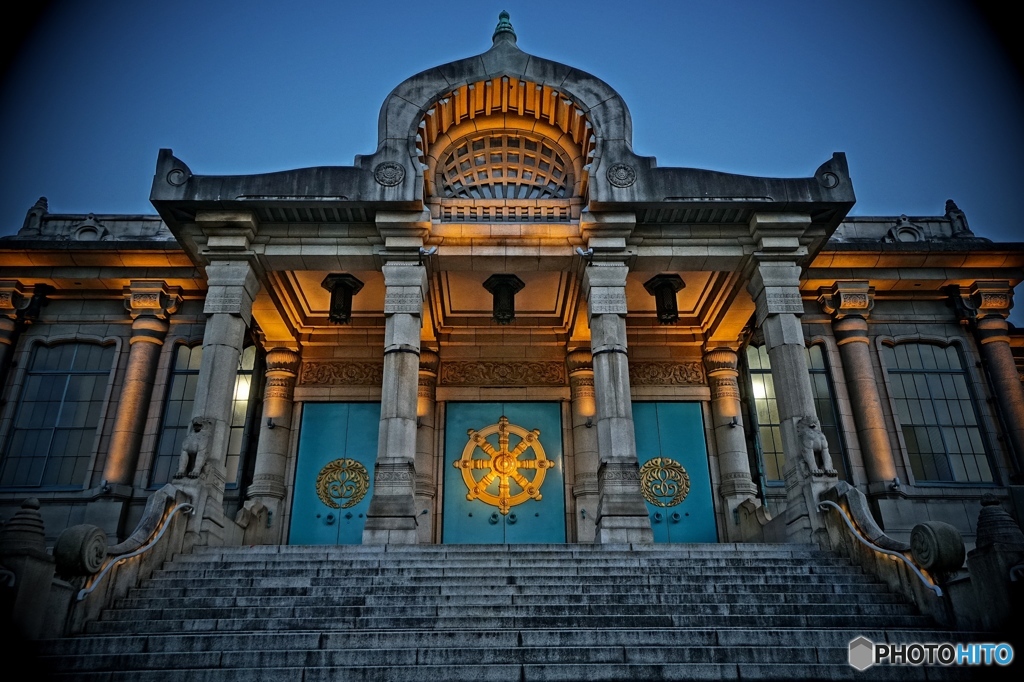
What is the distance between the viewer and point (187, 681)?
660 centimetres

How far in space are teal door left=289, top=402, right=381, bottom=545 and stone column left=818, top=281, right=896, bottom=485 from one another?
11735 mm

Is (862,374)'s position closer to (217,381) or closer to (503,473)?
(503,473)

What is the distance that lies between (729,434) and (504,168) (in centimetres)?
870

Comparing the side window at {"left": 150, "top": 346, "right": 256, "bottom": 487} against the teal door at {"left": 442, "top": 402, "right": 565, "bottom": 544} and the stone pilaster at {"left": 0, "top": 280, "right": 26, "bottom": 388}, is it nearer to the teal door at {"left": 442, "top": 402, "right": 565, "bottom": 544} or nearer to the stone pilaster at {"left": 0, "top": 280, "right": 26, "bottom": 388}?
the stone pilaster at {"left": 0, "top": 280, "right": 26, "bottom": 388}

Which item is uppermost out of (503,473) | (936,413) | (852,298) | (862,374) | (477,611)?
(852,298)

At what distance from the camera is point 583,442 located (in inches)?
725

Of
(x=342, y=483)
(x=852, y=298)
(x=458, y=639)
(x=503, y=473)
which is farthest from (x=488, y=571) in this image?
(x=852, y=298)

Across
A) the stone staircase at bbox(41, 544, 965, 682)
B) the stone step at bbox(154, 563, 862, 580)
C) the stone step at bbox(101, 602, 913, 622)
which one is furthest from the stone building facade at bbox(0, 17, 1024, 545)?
the stone step at bbox(101, 602, 913, 622)

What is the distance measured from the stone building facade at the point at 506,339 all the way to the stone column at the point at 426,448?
0.07 m

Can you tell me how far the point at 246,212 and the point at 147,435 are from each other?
19.7 ft

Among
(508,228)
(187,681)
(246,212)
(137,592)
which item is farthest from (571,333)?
(187,681)

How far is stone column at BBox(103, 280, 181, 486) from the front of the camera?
1628 cm

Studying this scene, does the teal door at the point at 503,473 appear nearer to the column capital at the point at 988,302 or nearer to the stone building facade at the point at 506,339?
the stone building facade at the point at 506,339

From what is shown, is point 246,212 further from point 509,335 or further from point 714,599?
point 714,599
